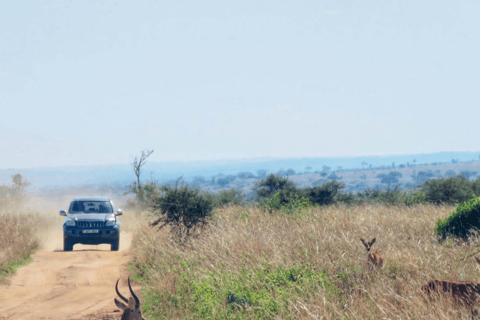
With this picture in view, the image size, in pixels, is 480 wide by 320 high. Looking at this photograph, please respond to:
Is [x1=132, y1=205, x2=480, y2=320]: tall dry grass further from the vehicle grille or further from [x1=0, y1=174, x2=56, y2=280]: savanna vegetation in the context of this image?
the vehicle grille

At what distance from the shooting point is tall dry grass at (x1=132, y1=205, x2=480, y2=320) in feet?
24.5

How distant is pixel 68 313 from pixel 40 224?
1643cm

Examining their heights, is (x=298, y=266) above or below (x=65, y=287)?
above

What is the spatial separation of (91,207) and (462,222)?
12.1 m

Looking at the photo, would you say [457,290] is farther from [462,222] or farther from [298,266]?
[462,222]

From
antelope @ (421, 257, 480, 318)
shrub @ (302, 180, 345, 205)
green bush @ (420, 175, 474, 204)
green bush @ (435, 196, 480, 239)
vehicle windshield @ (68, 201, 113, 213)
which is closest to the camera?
antelope @ (421, 257, 480, 318)

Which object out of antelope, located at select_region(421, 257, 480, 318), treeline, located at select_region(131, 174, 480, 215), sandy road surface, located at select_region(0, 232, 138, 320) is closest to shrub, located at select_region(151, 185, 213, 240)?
sandy road surface, located at select_region(0, 232, 138, 320)

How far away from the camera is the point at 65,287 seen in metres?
11.8

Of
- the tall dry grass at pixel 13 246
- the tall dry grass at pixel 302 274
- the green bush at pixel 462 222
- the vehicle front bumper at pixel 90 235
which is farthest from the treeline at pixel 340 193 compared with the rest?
the tall dry grass at pixel 302 274

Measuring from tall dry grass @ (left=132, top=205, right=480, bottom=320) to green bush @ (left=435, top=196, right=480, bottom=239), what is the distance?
401 millimetres

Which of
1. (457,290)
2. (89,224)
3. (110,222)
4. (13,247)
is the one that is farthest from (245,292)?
(13,247)

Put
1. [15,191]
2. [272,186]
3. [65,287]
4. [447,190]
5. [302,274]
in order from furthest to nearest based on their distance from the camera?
[15,191], [447,190], [272,186], [65,287], [302,274]

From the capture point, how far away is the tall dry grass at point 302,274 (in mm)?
7469

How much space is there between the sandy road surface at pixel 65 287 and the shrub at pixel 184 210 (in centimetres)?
183
